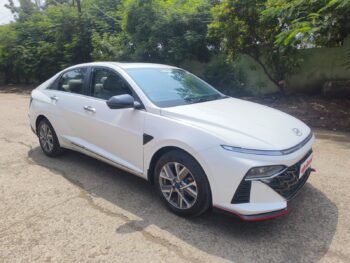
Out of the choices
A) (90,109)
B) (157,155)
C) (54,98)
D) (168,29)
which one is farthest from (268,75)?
(157,155)

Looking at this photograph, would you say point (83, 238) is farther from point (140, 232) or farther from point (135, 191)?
point (135, 191)

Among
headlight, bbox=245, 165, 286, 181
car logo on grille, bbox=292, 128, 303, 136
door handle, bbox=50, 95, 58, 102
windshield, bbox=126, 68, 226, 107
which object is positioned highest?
windshield, bbox=126, 68, 226, 107

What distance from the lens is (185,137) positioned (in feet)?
9.89

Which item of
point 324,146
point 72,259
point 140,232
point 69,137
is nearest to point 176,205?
point 140,232

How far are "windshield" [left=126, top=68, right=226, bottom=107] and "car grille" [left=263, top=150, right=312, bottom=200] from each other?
1.40 m

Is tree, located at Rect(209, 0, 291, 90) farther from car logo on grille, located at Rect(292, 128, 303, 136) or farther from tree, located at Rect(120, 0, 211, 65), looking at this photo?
car logo on grille, located at Rect(292, 128, 303, 136)

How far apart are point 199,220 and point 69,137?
241cm

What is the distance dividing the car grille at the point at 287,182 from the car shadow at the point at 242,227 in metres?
0.39

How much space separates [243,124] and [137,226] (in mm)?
1478

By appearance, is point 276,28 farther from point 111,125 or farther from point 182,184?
point 182,184

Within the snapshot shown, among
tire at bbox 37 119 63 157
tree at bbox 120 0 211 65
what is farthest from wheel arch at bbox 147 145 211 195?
tree at bbox 120 0 211 65

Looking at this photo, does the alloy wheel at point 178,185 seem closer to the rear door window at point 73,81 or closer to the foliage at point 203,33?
the rear door window at point 73,81

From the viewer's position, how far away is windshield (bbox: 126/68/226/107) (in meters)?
3.63

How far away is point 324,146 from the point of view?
220 inches
